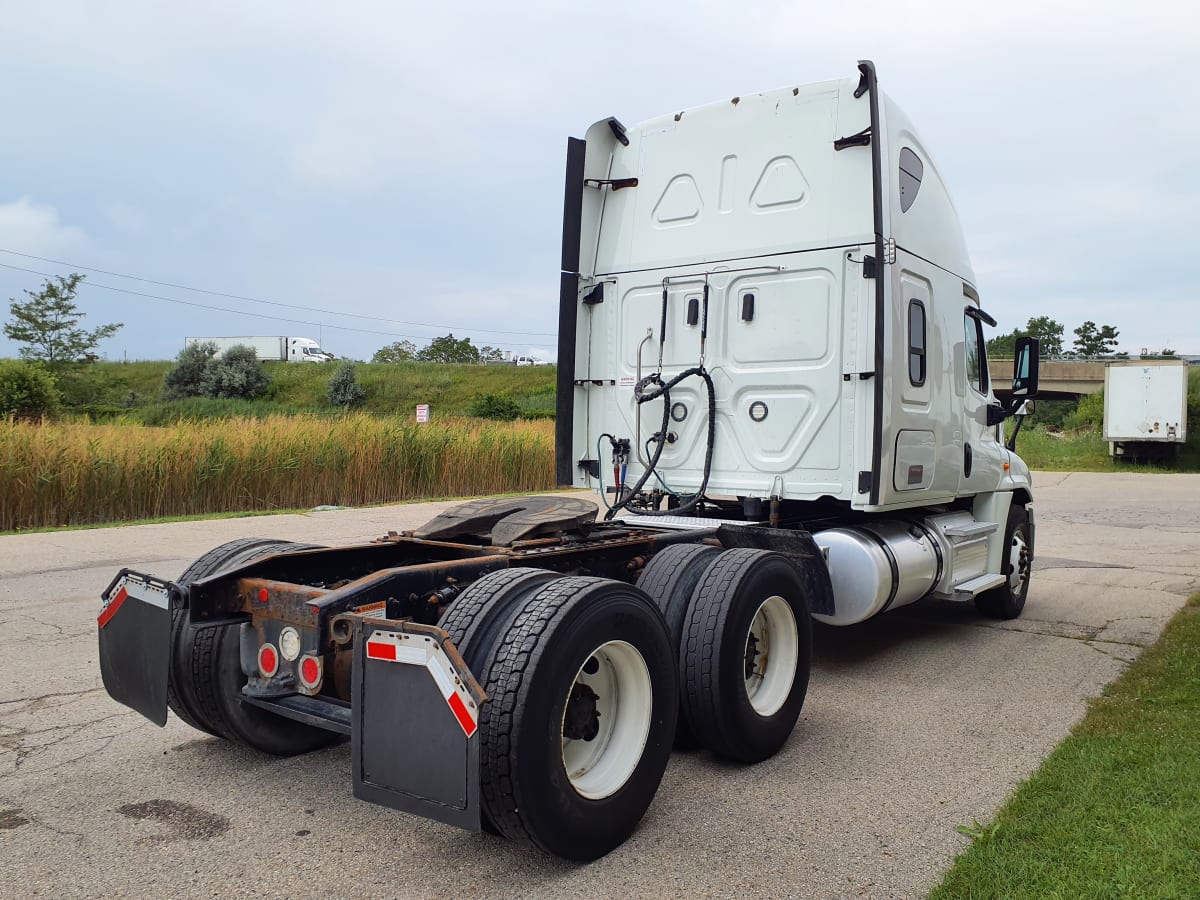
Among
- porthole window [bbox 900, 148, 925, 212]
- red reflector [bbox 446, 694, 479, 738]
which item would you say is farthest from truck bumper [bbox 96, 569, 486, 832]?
porthole window [bbox 900, 148, 925, 212]

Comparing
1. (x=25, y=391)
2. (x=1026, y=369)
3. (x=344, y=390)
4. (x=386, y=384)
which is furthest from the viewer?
(x=386, y=384)

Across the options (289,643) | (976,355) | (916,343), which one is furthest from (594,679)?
(976,355)

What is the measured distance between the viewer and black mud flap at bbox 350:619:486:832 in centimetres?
275

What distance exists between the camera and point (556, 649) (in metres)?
3.02

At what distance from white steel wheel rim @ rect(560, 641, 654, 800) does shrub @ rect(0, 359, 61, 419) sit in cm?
2789

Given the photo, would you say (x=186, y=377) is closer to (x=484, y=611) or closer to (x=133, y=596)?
(x=133, y=596)

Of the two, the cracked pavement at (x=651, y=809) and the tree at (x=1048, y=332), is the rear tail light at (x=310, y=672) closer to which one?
the cracked pavement at (x=651, y=809)

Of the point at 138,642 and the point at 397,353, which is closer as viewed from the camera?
the point at 138,642

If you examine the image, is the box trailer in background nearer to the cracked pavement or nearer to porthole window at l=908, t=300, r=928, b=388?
the cracked pavement

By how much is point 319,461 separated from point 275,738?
1188cm

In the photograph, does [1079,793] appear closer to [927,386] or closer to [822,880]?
[822,880]

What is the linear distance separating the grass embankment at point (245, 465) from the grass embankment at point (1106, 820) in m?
12.3

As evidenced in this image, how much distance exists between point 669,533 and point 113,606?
2.81 meters

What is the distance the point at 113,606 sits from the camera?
379cm
